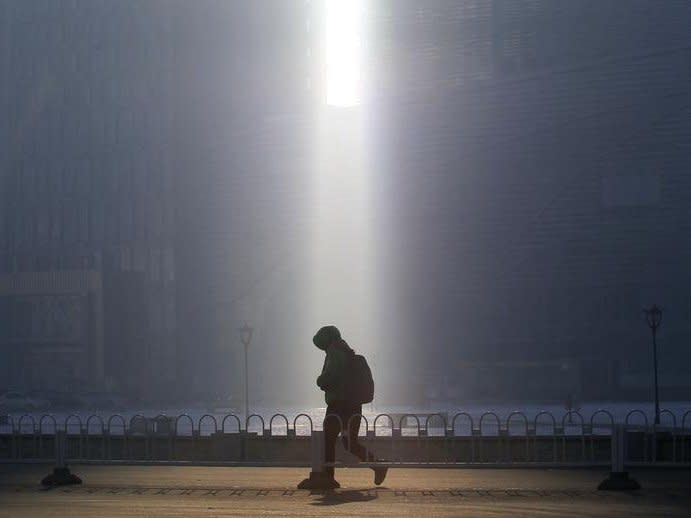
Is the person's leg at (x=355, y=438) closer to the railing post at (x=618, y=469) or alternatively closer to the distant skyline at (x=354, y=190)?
the railing post at (x=618, y=469)

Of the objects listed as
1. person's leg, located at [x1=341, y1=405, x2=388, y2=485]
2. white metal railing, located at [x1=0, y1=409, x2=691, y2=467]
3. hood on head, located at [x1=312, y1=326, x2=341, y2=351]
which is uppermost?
hood on head, located at [x1=312, y1=326, x2=341, y2=351]

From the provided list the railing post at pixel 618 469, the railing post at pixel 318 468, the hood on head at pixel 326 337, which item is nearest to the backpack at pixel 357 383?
the hood on head at pixel 326 337

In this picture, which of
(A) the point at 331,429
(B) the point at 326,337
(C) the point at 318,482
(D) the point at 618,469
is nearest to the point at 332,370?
(B) the point at 326,337

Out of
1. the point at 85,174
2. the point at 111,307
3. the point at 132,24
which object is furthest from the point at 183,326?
the point at 132,24

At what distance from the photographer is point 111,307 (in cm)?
10056

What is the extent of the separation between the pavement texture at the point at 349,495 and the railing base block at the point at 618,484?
138 mm

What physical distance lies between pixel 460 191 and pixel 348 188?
9.71 meters

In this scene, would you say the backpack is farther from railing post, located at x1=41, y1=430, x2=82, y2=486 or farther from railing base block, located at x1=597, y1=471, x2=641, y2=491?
railing post, located at x1=41, y1=430, x2=82, y2=486

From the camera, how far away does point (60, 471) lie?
52.4ft

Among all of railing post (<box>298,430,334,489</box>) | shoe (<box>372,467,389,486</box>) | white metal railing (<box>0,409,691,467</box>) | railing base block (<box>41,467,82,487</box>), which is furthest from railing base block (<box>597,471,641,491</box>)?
railing base block (<box>41,467,82,487</box>)

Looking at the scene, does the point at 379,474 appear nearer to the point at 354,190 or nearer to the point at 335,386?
the point at 335,386

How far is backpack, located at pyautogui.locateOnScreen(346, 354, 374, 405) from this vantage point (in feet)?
48.6

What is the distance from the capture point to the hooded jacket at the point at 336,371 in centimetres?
1469

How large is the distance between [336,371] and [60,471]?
379cm
